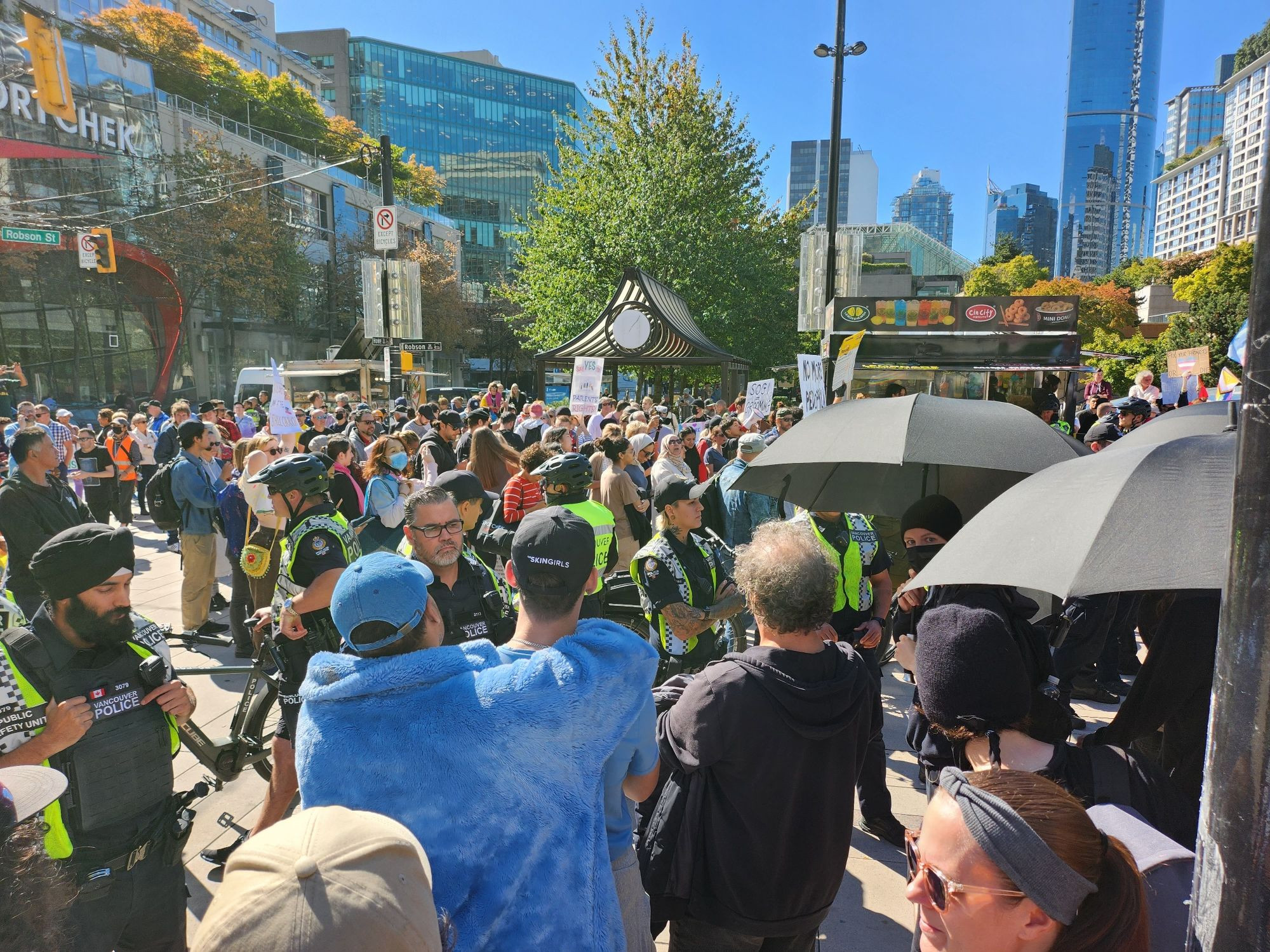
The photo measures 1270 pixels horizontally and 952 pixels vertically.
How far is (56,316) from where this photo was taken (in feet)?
105

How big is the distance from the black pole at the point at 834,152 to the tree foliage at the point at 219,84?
24.5 m

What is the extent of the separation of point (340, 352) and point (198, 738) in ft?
119

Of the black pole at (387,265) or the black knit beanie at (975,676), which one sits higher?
the black pole at (387,265)

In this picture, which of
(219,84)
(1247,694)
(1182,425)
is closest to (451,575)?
(1247,694)

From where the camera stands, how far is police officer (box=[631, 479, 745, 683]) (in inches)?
154

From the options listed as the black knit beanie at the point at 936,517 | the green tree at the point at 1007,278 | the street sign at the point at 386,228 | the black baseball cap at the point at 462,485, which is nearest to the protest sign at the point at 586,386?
the street sign at the point at 386,228

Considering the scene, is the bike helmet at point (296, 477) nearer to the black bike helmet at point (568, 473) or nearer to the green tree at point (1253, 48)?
the black bike helmet at point (568, 473)

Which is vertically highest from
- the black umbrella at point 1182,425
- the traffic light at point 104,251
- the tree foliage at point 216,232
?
the tree foliage at point 216,232

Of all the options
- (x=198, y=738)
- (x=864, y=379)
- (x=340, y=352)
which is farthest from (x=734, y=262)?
(x=198, y=738)

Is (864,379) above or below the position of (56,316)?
below

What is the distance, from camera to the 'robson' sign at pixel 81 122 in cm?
2906

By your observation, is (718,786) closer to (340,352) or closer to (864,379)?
(864,379)

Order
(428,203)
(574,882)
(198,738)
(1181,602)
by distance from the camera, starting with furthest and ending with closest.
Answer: (428,203) → (198,738) → (1181,602) → (574,882)

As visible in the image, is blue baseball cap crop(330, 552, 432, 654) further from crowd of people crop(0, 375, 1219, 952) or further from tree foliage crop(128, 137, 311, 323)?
tree foliage crop(128, 137, 311, 323)
